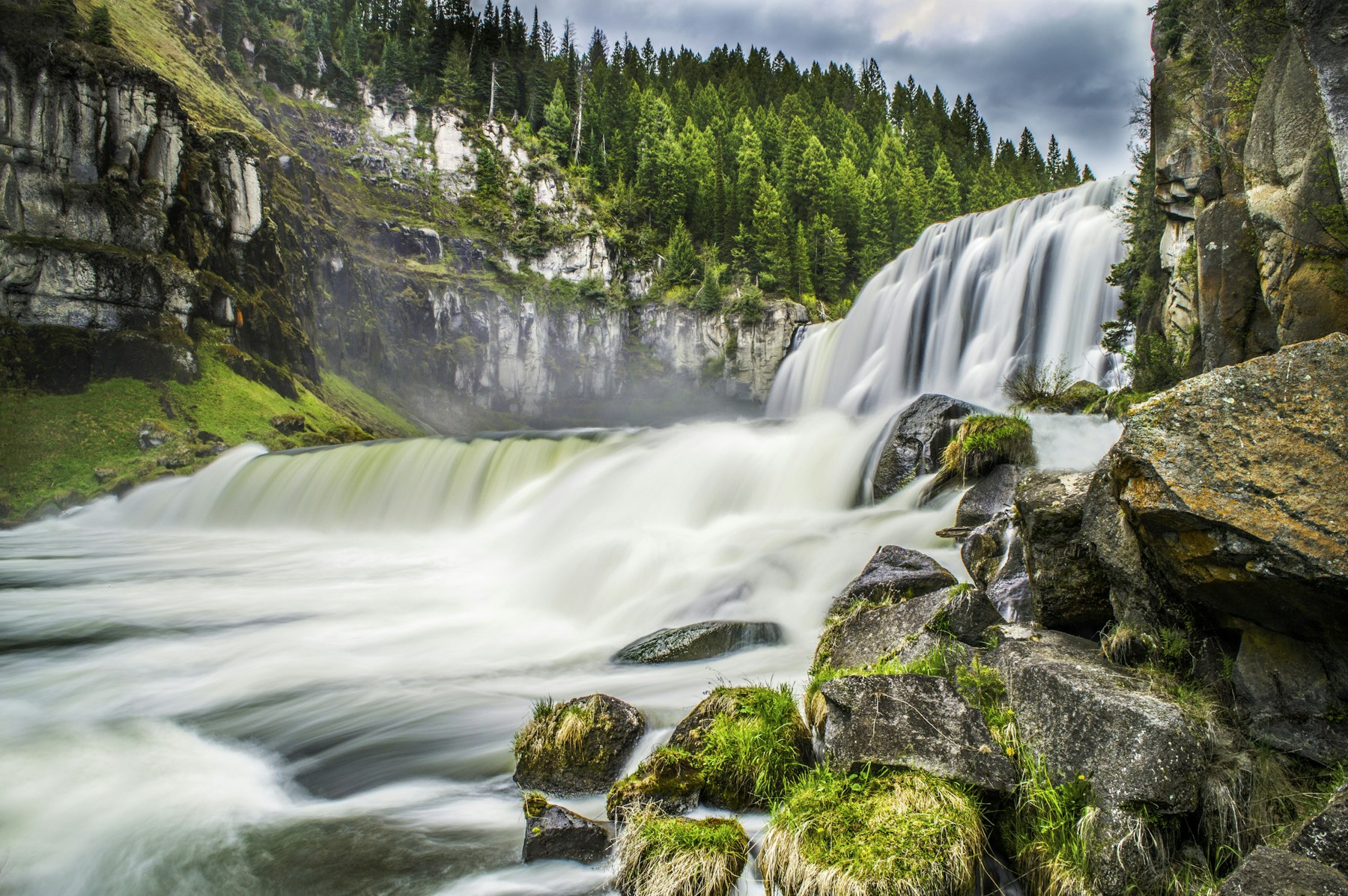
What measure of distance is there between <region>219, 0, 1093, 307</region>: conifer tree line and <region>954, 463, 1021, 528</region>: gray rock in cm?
3474

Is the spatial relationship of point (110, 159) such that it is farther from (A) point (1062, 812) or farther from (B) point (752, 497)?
(A) point (1062, 812)

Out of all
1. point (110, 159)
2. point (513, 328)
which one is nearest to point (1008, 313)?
point (513, 328)

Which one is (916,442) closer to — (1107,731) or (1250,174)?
(1250,174)

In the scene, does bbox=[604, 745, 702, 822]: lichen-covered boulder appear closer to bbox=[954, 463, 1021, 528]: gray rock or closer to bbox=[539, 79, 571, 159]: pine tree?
bbox=[954, 463, 1021, 528]: gray rock

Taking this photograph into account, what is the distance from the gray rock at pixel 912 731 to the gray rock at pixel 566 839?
154 cm

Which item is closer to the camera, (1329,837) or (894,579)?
(1329,837)

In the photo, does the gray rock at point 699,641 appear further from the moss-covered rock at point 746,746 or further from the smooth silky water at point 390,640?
the moss-covered rock at point 746,746

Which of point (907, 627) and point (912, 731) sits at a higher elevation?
point (907, 627)

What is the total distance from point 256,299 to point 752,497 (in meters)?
29.3

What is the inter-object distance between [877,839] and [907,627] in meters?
2.33

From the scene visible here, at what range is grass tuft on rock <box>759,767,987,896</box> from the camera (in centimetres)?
324

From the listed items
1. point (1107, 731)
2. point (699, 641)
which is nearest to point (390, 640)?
point (699, 641)

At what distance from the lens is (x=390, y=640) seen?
9.62 m

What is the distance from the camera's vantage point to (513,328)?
1772 inches
